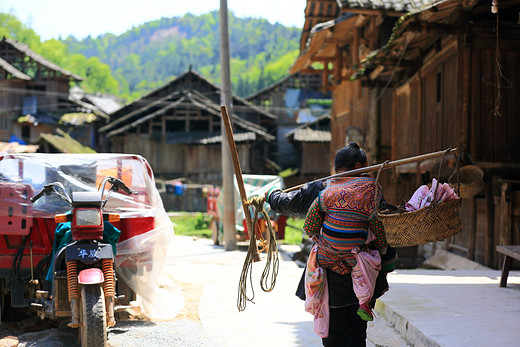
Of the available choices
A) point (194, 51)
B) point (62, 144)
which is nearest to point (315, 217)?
point (62, 144)

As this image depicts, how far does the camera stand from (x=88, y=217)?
18.2 ft

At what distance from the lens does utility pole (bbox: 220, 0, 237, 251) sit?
14.7 meters

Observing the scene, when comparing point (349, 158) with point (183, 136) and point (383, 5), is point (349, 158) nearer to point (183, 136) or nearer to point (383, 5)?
point (383, 5)

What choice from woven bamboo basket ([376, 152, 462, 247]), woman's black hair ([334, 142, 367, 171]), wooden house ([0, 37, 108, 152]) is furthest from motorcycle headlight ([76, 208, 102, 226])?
wooden house ([0, 37, 108, 152])

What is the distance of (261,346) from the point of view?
5902 mm

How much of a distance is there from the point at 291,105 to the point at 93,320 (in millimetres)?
41934

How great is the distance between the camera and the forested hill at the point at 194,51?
10301 centimetres

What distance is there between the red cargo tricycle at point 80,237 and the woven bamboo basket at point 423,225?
2661 mm

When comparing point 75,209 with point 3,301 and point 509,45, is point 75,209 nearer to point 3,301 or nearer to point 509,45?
point 3,301

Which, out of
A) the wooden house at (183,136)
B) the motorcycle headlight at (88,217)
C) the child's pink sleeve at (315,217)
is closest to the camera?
the child's pink sleeve at (315,217)

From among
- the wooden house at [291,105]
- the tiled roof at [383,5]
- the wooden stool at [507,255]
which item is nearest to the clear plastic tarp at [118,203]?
the wooden stool at [507,255]

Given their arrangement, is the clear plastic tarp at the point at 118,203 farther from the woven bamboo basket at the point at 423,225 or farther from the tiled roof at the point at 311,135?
the tiled roof at the point at 311,135

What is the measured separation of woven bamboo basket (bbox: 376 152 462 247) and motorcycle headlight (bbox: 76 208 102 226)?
2.79m

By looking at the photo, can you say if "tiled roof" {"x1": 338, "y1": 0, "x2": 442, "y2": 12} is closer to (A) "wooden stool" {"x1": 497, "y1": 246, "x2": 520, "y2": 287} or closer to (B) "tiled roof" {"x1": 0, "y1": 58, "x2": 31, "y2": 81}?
(A) "wooden stool" {"x1": 497, "y1": 246, "x2": 520, "y2": 287}
